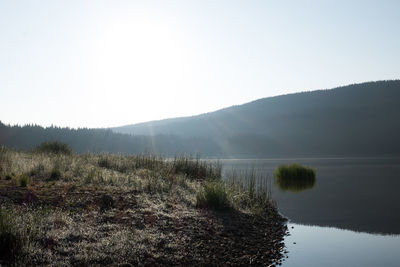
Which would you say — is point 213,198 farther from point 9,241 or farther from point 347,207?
point 347,207

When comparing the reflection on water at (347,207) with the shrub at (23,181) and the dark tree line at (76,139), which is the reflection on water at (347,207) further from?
the dark tree line at (76,139)

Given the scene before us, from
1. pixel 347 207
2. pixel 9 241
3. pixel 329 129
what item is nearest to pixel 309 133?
pixel 329 129

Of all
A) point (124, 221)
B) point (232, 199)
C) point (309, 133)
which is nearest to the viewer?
point (124, 221)

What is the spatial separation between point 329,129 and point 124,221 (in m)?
172

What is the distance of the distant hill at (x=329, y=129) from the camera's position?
5733 inches

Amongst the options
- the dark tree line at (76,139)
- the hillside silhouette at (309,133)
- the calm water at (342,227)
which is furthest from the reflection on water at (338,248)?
the hillside silhouette at (309,133)

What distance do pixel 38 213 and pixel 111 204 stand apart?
7.41ft

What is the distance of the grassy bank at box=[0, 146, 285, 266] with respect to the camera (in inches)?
221

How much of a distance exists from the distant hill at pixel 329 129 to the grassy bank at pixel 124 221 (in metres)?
134

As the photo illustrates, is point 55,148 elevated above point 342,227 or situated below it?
above

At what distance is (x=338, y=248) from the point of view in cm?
905

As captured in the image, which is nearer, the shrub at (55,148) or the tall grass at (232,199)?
the tall grass at (232,199)

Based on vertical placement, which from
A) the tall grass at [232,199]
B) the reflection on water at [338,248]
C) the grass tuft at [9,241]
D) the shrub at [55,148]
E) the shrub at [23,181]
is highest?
the shrub at [55,148]

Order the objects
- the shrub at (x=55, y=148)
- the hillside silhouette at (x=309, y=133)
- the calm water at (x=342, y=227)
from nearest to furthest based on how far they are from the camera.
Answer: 1. the calm water at (x=342, y=227)
2. the shrub at (x=55, y=148)
3. the hillside silhouette at (x=309, y=133)
